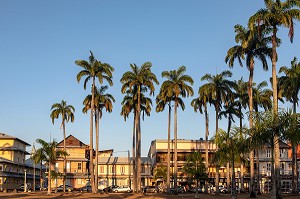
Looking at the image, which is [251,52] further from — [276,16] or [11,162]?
[11,162]

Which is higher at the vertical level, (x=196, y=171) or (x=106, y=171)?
(x=196, y=171)

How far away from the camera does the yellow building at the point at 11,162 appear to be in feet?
320

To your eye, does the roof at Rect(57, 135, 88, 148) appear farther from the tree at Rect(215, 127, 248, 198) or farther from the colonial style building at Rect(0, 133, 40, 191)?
the tree at Rect(215, 127, 248, 198)

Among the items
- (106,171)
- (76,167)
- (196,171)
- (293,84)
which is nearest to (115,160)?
(106,171)

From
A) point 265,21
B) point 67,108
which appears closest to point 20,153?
point 67,108

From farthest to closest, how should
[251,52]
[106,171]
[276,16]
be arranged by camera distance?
[106,171] → [251,52] → [276,16]

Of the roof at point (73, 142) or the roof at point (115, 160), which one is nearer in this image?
the roof at point (115, 160)

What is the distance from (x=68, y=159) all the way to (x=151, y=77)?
42244 mm

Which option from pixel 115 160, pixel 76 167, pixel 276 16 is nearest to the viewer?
pixel 276 16

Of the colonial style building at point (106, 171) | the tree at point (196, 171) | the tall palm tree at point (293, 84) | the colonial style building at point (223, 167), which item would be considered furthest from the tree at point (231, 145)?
the colonial style building at point (106, 171)

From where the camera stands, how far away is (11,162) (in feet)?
335

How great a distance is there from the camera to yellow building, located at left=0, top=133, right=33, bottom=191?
320ft

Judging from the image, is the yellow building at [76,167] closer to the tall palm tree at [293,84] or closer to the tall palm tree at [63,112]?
the tall palm tree at [63,112]

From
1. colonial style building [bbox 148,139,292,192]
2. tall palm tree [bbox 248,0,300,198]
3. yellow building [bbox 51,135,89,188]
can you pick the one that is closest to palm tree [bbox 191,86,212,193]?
colonial style building [bbox 148,139,292,192]
